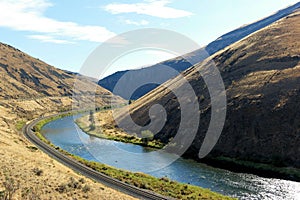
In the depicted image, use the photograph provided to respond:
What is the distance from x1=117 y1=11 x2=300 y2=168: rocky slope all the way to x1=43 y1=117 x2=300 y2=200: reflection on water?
29.4 feet

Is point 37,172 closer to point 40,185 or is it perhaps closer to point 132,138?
point 40,185

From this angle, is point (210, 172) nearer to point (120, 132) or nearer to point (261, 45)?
point (120, 132)

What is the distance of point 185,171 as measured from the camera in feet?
221

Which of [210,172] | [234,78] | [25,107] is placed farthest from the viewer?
[25,107]

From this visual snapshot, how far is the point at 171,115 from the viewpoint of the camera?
4193 inches

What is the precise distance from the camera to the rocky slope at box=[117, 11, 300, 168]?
238 ft

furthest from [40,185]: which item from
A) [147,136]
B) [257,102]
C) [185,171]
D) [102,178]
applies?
[257,102]

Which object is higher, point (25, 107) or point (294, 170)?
Result: point (25, 107)

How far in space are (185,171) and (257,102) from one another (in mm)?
32535

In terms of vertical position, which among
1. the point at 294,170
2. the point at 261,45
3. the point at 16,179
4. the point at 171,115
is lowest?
the point at 294,170

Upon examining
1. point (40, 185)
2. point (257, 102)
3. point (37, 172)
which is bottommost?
point (257, 102)

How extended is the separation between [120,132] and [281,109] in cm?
6077

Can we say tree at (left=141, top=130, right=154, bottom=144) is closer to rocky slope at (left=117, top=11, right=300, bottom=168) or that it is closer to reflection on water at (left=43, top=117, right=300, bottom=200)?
rocky slope at (left=117, top=11, right=300, bottom=168)

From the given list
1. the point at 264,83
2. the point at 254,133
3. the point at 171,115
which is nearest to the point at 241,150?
the point at 254,133
